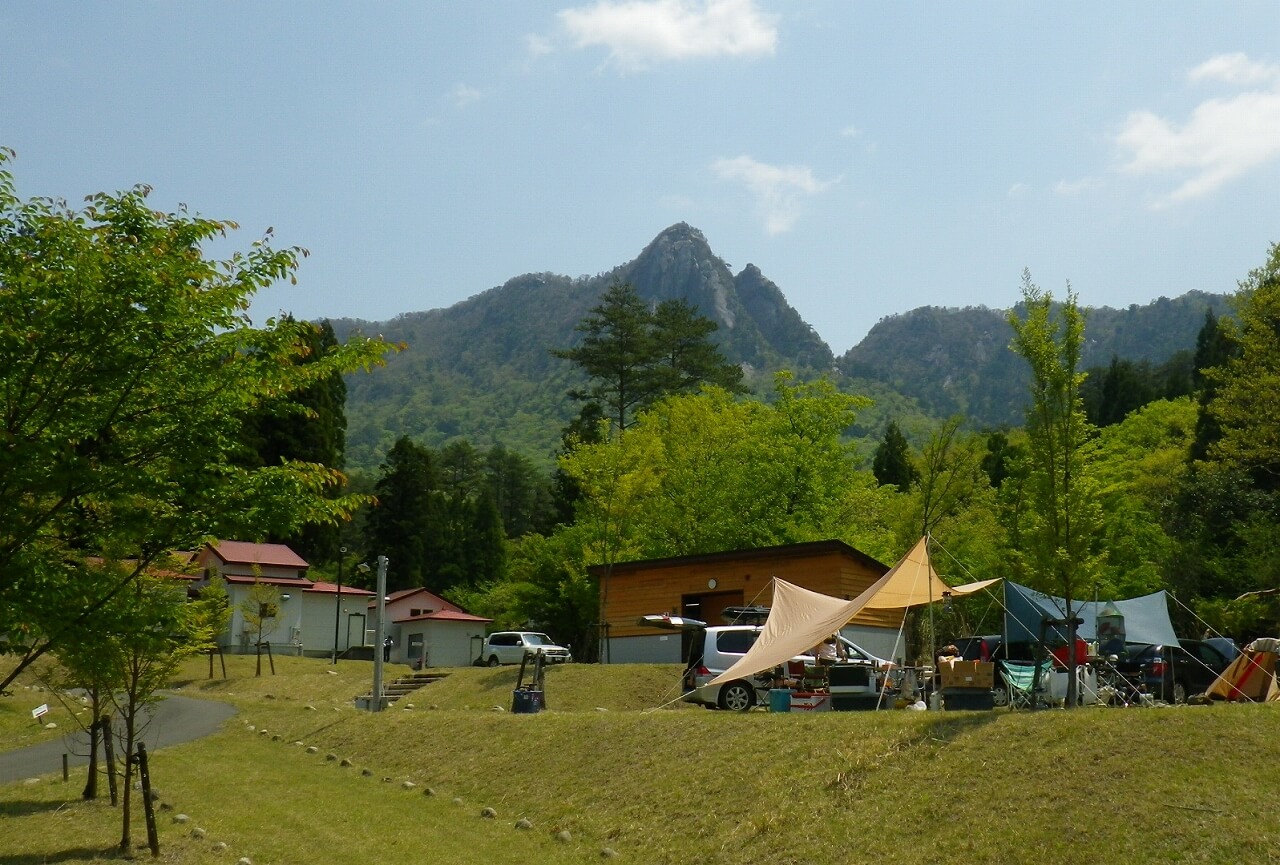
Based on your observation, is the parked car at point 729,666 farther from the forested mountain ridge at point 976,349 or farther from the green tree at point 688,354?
the forested mountain ridge at point 976,349

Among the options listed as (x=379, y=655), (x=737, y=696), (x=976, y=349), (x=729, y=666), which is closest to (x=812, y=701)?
(x=737, y=696)

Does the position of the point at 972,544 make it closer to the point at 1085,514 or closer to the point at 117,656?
the point at 1085,514

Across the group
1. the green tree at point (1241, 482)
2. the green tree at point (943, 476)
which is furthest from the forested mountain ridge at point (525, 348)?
the green tree at point (1241, 482)

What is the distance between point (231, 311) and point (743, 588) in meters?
20.1

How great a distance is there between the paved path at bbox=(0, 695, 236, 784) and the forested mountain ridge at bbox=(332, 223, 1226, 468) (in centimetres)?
7503

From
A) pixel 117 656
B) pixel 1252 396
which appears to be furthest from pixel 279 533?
pixel 1252 396

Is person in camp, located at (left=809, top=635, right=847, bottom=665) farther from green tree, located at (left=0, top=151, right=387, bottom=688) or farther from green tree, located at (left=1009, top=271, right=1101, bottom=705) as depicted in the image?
green tree, located at (left=0, top=151, right=387, bottom=688)

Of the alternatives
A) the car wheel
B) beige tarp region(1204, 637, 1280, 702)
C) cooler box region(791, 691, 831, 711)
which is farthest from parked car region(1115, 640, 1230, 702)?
the car wheel

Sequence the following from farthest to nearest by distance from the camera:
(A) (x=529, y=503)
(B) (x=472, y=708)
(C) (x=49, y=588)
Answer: (A) (x=529, y=503) → (B) (x=472, y=708) → (C) (x=49, y=588)

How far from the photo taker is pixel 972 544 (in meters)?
39.3

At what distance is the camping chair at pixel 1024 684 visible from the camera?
1422 centimetres

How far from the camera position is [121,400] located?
8.67m

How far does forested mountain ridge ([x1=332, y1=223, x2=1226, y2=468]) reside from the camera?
404 feet

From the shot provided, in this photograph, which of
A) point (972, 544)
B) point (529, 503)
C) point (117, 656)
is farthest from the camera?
point (529, 503)
